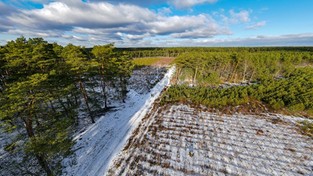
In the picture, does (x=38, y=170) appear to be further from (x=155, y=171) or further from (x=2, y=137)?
(x=155, y=171)

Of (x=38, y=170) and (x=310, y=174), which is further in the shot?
(x=38, y=170)

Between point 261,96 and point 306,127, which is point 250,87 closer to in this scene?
point 261,96

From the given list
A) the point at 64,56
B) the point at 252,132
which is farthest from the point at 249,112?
the point at 64,56

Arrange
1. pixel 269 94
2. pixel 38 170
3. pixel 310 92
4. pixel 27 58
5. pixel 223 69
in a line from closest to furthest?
pixel 27 58 → pixel 38 170 → pixel 310 92 → pixel 269 94 → pixel 223 69

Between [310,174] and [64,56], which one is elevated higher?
[64,56]

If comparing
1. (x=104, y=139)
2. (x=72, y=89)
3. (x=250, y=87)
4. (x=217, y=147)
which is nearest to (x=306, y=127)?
(x=250, y=87)
